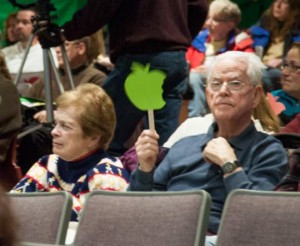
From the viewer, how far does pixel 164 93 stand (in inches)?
188

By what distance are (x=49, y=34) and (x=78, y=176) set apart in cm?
137

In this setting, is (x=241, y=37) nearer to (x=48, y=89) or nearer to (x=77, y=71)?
(x=77, y=71)

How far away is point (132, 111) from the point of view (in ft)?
15.7

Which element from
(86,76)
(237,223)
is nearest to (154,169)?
(237,223)

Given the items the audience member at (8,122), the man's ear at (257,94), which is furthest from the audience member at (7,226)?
the audience member at (8,122)

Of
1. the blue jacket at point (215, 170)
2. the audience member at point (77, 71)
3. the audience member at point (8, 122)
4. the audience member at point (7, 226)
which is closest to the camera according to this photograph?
the audience member at point (7, 226)

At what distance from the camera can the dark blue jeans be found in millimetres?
4688

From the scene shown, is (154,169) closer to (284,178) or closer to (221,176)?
(221,176)

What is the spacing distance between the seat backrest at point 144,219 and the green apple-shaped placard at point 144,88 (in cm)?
51

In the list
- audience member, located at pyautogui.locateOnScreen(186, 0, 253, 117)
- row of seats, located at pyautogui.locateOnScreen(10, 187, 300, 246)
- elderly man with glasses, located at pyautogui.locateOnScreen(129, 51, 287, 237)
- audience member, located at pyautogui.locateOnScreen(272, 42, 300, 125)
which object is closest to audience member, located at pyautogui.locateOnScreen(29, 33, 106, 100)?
audience member, located at pyautogui.locateOnScreen(186, 0, 253, 117)

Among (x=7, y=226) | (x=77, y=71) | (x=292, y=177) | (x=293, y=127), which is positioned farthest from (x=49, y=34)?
(x=7, y=226)

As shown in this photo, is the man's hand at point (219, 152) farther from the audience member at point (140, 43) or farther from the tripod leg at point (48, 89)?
the tripod leg at point (48, 89)

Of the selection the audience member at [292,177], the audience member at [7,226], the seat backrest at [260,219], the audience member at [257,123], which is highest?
the audience member at [7,226]

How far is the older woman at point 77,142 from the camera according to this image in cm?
378
